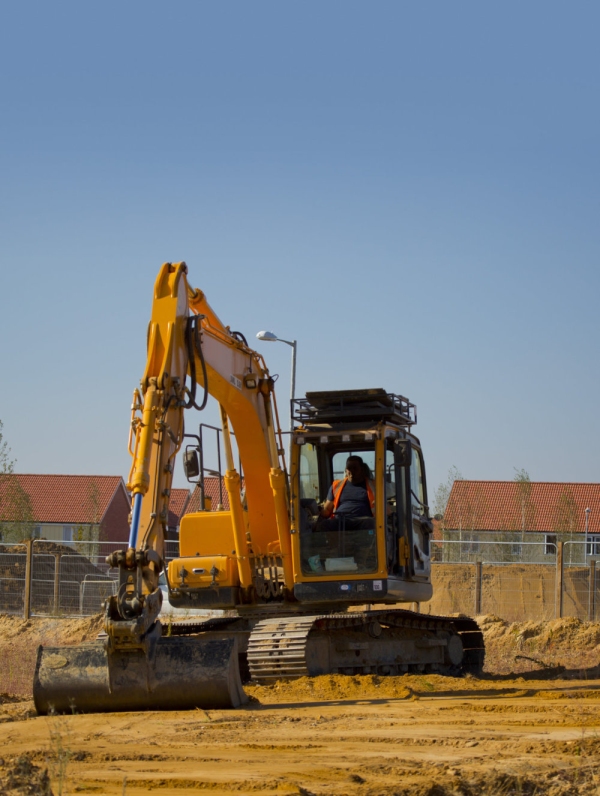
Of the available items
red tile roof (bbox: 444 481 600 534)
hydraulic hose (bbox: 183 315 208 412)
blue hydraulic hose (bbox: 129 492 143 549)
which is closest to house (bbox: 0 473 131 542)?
red tile roof (bbox: 444 481 600 534)

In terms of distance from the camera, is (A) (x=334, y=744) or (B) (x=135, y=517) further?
(B) (x=135, y=517)

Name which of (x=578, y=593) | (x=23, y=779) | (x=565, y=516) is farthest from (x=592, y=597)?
(x=565, y=516)

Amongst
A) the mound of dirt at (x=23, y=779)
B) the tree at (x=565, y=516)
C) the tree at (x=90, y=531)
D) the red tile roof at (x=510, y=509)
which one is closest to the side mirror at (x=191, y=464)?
the mound of dirt at (x=23, y=779)

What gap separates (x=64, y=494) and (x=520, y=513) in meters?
25.8

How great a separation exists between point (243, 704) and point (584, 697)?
3.43m

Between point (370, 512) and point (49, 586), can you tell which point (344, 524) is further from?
point (49, 586)

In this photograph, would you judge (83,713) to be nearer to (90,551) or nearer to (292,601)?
(292,601)

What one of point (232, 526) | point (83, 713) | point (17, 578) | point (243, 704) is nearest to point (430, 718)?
point (243, 704)

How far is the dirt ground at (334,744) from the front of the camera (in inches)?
238

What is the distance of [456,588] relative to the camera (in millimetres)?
26266

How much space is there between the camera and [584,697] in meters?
10.6

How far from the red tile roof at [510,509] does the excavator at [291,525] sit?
97.2 ft

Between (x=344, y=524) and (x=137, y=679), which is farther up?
(x=344, y=524)

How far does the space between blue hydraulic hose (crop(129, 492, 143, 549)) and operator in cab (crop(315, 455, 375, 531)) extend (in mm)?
3405
